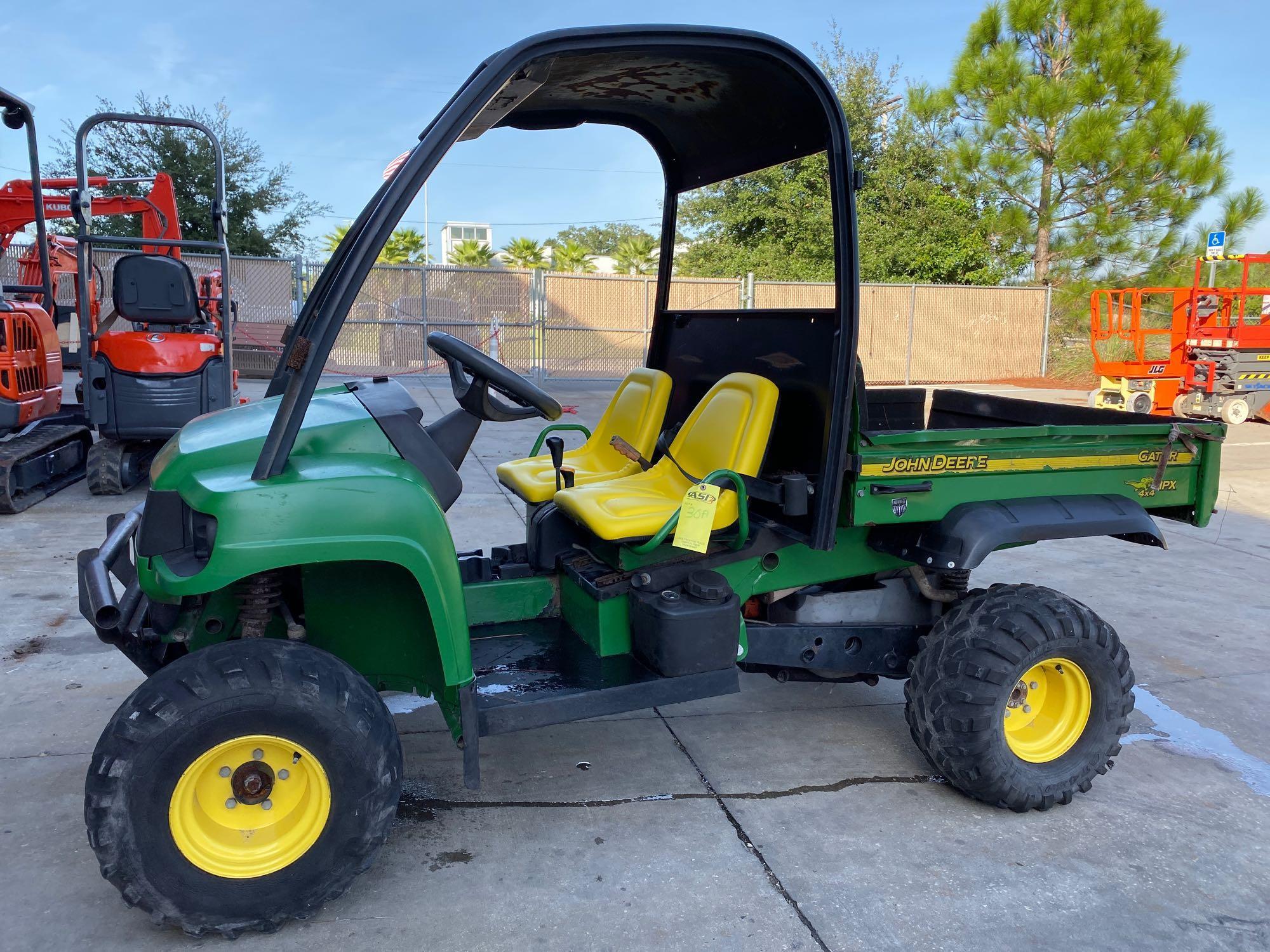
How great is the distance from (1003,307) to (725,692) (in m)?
20.0

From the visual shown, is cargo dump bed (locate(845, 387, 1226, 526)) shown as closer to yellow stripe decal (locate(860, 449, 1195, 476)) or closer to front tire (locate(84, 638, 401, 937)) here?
yellow stripe decal (locate(860, 449, 1195, 476))

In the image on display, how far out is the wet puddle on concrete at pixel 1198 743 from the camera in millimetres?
3525

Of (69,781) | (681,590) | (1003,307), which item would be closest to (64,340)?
(69,781)

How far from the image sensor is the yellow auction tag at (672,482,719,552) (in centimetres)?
301

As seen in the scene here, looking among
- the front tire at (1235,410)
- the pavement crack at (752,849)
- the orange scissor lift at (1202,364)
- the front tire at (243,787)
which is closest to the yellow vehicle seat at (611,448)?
the pavement crack at (752,849)

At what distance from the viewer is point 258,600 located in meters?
2.66

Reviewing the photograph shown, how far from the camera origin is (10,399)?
7.09m

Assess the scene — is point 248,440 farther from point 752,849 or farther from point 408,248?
point 408,248

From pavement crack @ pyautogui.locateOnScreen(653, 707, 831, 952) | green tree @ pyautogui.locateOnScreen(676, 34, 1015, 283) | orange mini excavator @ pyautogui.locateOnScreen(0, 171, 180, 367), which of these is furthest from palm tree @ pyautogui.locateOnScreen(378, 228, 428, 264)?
pavement crack @ pyautogui.locateOnScreen(653, 707, 831, 952)

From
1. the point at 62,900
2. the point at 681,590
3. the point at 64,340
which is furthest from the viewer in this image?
the point at 64,340

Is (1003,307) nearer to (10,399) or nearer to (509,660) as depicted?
(10,399)

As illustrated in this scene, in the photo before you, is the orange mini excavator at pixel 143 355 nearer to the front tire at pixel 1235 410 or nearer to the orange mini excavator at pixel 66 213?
the orange mini excavator at pixel 66 213

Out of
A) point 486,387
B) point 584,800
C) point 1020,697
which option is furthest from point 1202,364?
point 486,387

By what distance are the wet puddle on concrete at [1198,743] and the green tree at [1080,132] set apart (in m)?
20.2
